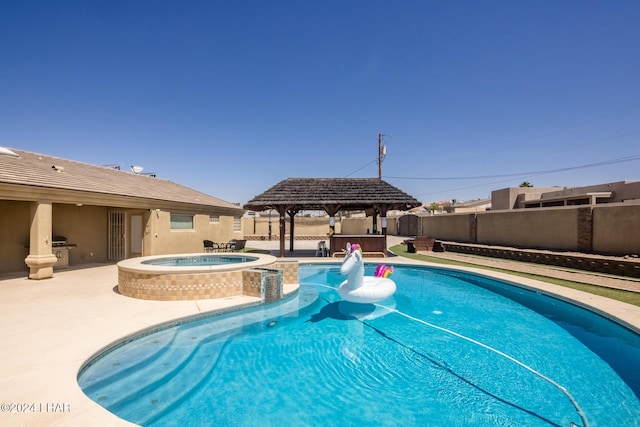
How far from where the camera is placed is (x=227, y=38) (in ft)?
47.5

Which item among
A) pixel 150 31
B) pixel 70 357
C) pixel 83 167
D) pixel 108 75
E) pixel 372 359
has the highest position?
pixel 150 31

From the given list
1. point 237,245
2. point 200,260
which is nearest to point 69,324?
point 200,260

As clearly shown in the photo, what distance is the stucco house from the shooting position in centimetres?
997

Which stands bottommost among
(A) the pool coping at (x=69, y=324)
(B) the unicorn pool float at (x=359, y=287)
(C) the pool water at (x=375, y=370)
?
(C) the pool water at (x=375, y=370)

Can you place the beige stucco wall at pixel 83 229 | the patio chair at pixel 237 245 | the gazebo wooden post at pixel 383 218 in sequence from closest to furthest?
the beige stucco wall at pixel 83 229 → the gazebo wooden post at pixel 383 218 → the patio chair at pixel 237 245

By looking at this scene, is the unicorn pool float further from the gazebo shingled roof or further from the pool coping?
the gazebo shingled roof

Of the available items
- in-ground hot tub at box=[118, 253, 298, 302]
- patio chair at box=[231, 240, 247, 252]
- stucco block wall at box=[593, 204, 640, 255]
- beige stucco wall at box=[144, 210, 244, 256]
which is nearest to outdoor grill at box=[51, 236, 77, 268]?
beige stucco wall at box=[144, 210, 244, 256]

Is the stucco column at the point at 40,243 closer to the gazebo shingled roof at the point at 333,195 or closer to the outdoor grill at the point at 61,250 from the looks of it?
the outdoor grill at the point at 61,250

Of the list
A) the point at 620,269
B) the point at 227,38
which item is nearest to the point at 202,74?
the point at 227,38

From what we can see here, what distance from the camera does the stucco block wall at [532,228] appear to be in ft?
50.6

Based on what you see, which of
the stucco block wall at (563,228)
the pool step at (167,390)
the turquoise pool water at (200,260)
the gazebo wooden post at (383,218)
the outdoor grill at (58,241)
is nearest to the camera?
the pool step at (167,390)

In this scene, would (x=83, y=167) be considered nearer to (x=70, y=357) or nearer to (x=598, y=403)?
(x=70, y=357)

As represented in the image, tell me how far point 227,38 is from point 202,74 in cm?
373

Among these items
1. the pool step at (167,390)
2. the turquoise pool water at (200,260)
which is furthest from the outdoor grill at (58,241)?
the pool step at (167,390)
